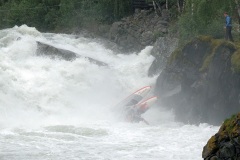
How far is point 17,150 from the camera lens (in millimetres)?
15047

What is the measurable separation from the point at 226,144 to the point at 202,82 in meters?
11.2

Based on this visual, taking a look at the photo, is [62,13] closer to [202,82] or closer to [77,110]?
[77,110]

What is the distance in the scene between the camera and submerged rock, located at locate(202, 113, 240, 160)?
8.55 meters

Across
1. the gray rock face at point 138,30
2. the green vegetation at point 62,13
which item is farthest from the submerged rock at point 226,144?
the green vegetation at point 62,13

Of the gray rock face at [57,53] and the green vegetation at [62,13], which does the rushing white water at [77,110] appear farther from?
the green vegetation at [62,13]

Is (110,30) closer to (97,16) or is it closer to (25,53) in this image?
(97,16)

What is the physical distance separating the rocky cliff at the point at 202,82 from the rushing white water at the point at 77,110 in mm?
580

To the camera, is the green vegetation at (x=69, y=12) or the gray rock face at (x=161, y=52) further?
the green vegetation at (x=69, y=12)

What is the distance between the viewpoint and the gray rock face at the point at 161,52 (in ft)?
82.4

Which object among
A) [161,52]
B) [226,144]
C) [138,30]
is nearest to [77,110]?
[161,52]

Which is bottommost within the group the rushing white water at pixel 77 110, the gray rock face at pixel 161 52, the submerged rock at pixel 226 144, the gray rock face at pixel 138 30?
the submerged rock at pixel 226 144

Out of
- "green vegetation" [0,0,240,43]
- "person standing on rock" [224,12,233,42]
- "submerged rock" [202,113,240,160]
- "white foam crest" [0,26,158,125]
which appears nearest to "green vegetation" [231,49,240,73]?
"person standing on rock" [224,12,233,42]

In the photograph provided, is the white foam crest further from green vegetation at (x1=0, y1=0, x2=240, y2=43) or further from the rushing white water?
green vegetation at (x1=0, y1=0, x2=240, y2=43)

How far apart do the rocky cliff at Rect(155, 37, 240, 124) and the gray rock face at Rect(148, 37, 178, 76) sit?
101 inches
